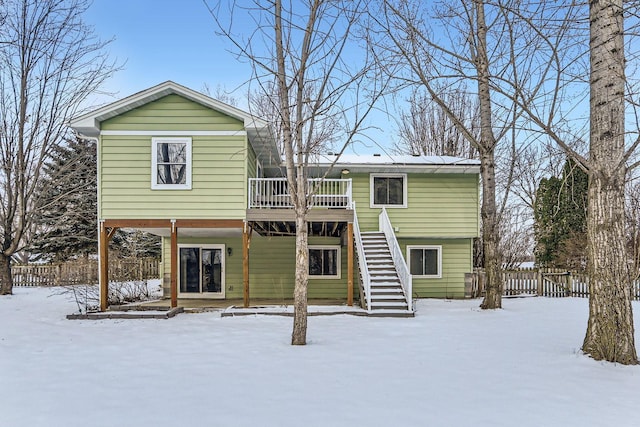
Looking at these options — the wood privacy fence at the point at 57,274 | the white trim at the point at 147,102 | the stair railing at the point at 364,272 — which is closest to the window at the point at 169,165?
the white trim at the point at 147,102

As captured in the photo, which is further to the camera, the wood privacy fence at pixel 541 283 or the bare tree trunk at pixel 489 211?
the wood privacy fence at pixel 541 283

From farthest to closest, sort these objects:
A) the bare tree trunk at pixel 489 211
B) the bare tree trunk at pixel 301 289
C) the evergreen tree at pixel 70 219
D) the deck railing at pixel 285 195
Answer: the evergreen tree at pixel 70 219 → the deck railing at pixel 285 195 → the bare tree trunk at pixel 489 211 → the bare tree trunk at pixel 301 289

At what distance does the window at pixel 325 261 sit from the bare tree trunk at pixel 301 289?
7.68 metres

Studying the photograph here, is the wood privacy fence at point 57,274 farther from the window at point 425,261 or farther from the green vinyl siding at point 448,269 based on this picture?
the green vinyl siding at point 448,269

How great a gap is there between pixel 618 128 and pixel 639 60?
125 centimetres

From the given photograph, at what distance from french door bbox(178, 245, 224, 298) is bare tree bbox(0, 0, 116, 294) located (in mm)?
6059

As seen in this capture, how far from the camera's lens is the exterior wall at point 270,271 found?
1477 centimetres

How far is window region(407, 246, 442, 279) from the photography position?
593 inches

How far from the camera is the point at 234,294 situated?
1481cm

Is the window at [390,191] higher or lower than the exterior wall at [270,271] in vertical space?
higher

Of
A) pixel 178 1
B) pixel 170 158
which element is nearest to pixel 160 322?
pixel 170 158

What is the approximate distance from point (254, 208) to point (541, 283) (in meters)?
10.7

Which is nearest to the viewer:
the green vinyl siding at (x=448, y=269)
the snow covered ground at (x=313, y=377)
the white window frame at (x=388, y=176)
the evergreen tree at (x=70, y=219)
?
the snow covered ground at (x=313, y=377)

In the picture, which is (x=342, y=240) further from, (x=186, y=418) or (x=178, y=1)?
(x=186, y=418)
